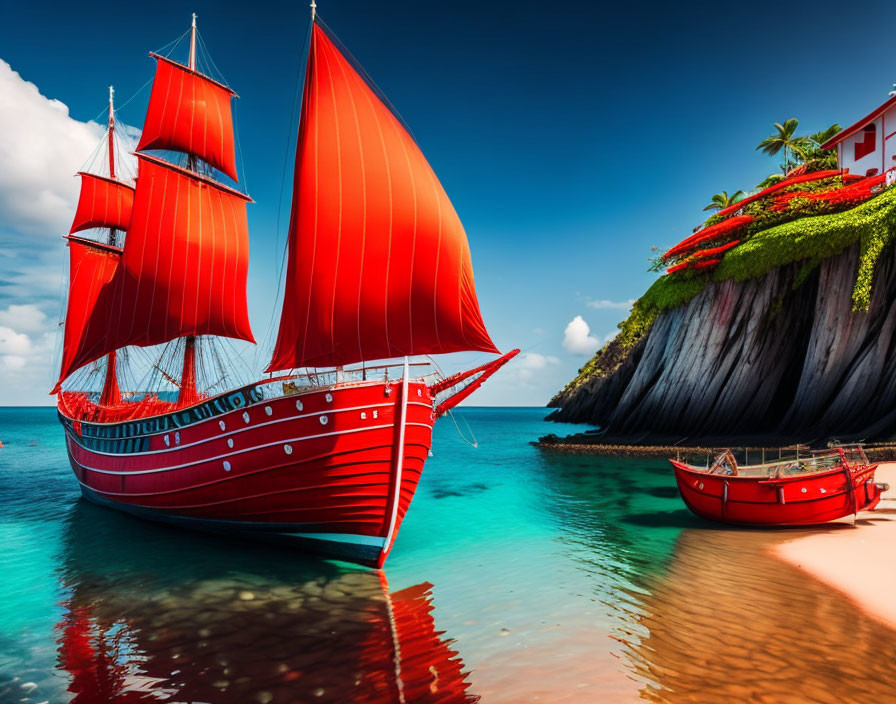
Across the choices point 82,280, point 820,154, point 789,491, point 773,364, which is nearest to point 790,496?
point 789,491

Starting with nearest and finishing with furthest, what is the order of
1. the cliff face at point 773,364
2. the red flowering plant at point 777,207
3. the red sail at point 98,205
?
the cliff face at point 773,364 < the red flowering plant at point 777,207 < the red sail at point 98,205

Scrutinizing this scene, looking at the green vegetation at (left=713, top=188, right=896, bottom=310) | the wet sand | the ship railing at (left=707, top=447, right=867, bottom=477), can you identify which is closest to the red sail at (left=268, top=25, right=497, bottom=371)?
the wet sand

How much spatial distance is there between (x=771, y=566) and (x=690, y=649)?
5.76 m

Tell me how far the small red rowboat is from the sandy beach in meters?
0.69

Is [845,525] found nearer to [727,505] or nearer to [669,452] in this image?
[727,505]

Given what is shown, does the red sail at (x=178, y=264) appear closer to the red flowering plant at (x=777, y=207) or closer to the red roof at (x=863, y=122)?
the red flowering plant at (x=777, y=207)

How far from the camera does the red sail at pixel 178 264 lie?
21.5 metres

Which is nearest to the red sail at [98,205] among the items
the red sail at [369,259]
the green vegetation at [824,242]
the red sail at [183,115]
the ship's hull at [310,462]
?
the red sail at [183,115]

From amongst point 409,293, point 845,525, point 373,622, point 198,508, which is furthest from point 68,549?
point 845,525

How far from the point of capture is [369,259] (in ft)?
42.4

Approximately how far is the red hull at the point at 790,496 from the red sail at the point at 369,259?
9347mm

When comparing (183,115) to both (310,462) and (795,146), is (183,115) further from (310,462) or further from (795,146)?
(795,146)

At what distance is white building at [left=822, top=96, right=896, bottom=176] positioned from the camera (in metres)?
32.2

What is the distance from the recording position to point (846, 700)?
6410 mm
